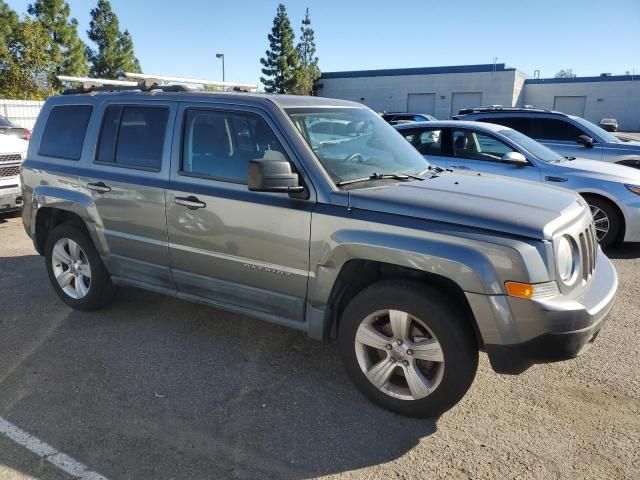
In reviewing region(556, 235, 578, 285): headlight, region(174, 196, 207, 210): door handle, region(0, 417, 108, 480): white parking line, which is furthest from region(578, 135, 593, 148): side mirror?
region(0, 417, 108, 480): white parking line

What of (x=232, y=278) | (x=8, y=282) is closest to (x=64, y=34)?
(x=8, y=282)

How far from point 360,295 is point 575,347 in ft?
3.98

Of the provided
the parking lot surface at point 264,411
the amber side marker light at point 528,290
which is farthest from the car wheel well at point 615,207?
the amber side marker light at point 528,290

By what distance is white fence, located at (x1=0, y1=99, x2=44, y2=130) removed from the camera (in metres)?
17.6

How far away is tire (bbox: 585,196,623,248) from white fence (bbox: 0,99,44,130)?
17315 mm

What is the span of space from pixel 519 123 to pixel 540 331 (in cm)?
700

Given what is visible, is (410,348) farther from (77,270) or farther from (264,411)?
(77,270)

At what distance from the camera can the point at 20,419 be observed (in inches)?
124

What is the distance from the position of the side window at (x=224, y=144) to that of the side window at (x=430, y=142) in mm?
4289

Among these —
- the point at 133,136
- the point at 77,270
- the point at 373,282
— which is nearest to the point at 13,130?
the point at 77,270

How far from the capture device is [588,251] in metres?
3.23

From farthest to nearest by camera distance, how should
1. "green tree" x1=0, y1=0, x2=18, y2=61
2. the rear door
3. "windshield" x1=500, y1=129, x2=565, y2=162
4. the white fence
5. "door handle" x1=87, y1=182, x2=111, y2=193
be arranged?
"green tree" x1=0, y1=0, x2=18, y2=61 < the white fence < "windshield" x1=500, y1=129, x2=565, y2=162 < "door handle" x1=87, y1=182, x2=111, y2=193 < the rear door

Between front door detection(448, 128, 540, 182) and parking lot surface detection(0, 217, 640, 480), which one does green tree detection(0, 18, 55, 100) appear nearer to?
front door detection(448, 128, 540, 182)

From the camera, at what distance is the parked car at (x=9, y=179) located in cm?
762
